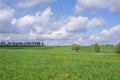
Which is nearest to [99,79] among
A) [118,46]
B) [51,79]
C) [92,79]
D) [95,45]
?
[92,79]

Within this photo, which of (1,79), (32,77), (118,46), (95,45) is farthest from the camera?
(95,45)

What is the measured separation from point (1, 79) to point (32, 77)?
88.7 inches

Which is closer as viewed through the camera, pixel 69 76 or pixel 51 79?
pixel 51 79

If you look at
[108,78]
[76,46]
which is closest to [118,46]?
[76,46]

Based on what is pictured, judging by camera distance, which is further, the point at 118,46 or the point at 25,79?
the point at 118,46

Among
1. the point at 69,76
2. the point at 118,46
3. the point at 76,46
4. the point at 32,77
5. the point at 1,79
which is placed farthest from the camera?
the point at 76,46

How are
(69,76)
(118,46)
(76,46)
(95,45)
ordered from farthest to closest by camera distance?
(76,46), (95,45), (118,46), (69,76)

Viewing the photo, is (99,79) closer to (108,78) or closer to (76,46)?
(108,78)

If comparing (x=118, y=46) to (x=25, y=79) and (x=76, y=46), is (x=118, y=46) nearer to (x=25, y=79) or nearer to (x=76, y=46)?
(x=76, y=46)

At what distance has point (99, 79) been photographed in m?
19.2

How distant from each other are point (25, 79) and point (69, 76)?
3668 millimetres

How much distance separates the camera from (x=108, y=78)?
19938mm

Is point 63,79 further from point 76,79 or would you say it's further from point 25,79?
point 25,79

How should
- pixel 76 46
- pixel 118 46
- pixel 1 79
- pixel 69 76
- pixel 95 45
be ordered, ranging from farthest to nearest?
pixel 76 46 → pixel 95 45 → pixel 118 46 → pixel 69 76 → pixel 1 79
